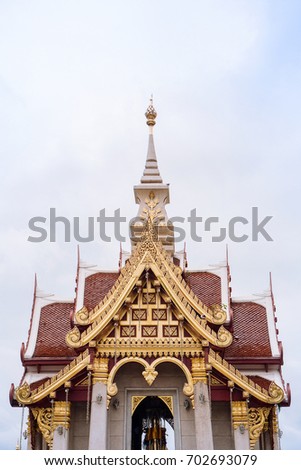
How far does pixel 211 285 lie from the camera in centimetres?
2170

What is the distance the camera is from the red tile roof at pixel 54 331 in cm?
1991

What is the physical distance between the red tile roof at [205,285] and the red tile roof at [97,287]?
2.25 metres

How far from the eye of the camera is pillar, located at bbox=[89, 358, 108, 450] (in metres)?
16.5

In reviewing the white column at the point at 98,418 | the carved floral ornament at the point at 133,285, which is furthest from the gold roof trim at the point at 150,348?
the white column at the point at 98,418

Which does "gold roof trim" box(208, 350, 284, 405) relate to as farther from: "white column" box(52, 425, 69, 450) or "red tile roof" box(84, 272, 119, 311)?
"red tile roof" box(84, 272, 119, 311)

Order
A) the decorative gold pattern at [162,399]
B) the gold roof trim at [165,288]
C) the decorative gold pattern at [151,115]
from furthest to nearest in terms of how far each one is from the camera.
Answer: the decorative gold pattern at [151,115] < the decorative gold pattern at [162,399] < the gold roof trim at [165,288]

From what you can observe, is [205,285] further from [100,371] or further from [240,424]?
[100,371]

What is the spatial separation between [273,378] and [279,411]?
113 centimetres

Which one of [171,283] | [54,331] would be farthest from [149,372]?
[54,331]

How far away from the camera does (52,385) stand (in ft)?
56.9

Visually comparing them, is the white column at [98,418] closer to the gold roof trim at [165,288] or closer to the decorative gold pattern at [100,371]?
the decorative gold pattern at [100,371]
